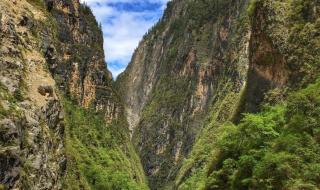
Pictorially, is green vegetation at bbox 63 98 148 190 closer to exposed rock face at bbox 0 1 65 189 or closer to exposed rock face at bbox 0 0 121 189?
exposed rock face at bbox 0 0 121 189

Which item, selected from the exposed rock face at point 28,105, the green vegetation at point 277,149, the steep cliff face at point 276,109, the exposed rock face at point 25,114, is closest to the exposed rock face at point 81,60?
the exposed rock face at point 28,105

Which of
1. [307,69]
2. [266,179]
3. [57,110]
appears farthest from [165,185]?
[266,179]

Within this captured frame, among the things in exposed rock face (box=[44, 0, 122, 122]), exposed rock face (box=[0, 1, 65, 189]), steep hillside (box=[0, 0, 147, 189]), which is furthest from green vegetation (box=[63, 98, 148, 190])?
exposed rock face (box=[0, 1, 65, 189])

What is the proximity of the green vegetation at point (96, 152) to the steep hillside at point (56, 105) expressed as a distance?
8.7 inches

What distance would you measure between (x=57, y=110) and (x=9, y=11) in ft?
43.0

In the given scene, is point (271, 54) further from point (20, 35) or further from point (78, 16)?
point (78, 16)

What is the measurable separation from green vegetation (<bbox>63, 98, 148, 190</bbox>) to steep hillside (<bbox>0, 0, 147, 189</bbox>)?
8.7 inches

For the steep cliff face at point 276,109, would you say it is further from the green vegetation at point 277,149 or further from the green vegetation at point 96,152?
the green vegetation at point 96,152

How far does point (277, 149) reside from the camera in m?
43.7

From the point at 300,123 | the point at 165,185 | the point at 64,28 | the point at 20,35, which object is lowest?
the point at 165,185

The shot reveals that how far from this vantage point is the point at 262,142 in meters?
49.8

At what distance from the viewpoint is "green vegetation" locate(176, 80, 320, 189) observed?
131ft

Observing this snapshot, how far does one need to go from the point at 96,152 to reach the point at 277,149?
91.6 metres

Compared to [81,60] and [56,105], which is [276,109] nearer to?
[56,105]
